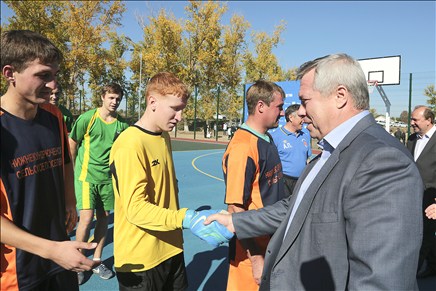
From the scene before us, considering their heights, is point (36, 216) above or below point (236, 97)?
below

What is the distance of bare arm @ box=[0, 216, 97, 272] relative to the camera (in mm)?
1672

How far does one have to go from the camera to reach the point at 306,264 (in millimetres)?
1497

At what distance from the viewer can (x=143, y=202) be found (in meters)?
2.23

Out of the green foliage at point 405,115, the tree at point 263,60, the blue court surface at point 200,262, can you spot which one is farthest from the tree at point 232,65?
the blue court surface at point 200,262

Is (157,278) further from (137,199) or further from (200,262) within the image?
(200,262)

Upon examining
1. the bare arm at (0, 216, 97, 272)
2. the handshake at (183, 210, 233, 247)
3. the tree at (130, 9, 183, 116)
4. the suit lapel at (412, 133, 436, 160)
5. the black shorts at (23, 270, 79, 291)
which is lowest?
the black shorts at (23, 270, 79, 291)

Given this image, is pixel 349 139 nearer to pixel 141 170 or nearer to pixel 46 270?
pixel 141 170

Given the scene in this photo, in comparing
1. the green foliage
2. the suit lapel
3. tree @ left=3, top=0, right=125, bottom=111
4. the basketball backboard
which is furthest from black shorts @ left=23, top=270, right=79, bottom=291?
tree @ left=3, top=0, right=125, bottom=111

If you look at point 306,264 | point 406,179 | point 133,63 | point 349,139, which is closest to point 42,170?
point 306,264

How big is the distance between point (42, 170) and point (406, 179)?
188 cm

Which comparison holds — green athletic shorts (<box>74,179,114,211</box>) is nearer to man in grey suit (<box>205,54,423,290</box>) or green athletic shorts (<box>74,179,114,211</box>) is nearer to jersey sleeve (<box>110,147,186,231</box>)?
jersey sleeve (<box>110,147,186,231</box>)

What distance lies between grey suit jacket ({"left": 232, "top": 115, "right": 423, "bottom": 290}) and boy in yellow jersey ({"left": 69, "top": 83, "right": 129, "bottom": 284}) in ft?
11.5

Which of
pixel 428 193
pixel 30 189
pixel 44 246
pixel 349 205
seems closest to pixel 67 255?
pixel 44 246

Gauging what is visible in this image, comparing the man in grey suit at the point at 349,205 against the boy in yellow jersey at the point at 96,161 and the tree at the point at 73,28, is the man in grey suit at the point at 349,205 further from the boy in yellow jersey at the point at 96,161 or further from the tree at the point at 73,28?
the tree at the point at 73,28
